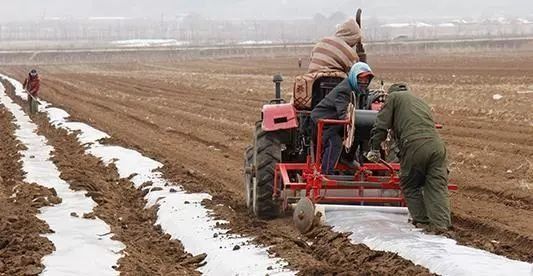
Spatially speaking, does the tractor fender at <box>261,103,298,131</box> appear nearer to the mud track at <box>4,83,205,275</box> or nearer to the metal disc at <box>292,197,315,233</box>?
the metal disc at <box>292,197,315,233</box>

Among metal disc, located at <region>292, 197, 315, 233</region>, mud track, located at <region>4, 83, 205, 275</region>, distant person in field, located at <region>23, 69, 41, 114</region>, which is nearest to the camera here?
mud track, located at <region>4, 83, 205, 275</region>

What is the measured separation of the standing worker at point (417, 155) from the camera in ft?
25.1

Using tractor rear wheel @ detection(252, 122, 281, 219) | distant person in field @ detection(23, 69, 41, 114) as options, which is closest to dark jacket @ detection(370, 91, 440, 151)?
tractor rear wheel @ detection(252, 122, 281, 219)

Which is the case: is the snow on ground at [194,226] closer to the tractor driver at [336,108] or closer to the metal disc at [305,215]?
the metal disc at [305,215]

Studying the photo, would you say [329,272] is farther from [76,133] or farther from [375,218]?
[76,133]

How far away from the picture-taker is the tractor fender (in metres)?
8.84

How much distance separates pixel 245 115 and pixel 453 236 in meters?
15.1

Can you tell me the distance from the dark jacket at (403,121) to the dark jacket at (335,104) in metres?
0.56

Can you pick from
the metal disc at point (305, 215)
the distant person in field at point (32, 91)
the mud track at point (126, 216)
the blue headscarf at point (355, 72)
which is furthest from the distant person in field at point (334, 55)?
the distant person in field at point (32, 91)

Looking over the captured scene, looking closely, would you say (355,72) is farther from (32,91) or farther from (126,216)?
(32,91)

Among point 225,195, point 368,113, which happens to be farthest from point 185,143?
point 368,113

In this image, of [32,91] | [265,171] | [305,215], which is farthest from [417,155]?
[32,91]

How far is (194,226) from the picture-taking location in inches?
357

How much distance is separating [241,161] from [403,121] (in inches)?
276
